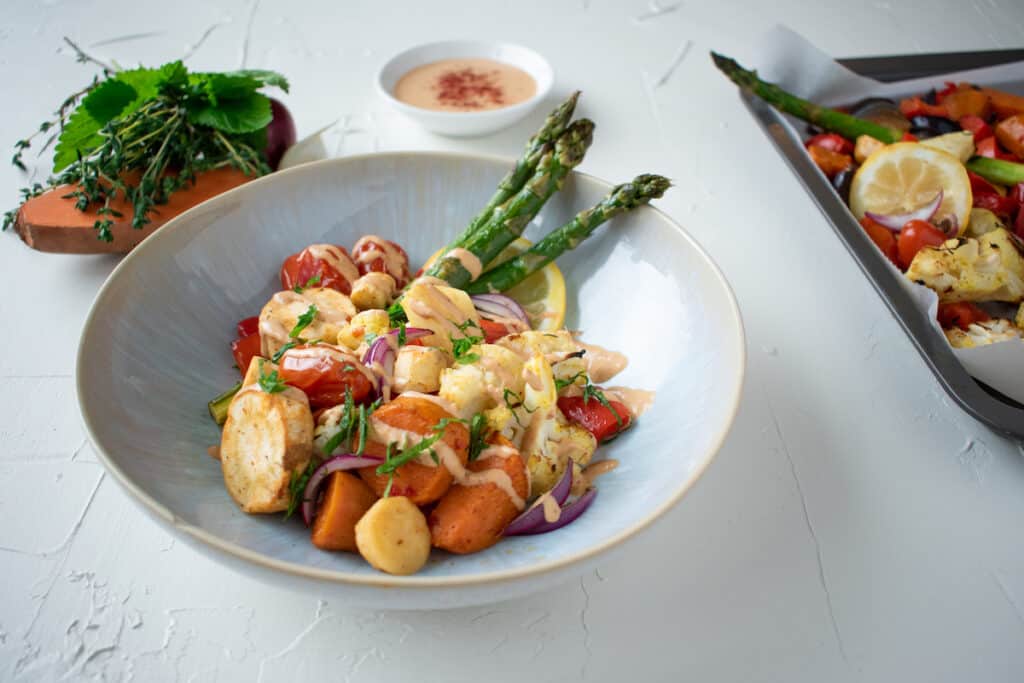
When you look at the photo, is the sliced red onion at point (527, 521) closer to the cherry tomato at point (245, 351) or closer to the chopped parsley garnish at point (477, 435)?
the chopped parsley garnish at point (477, 435)

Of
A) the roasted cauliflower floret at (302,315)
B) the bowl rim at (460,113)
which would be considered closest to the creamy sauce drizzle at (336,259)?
the roasted cauliflower floret at (302,315)

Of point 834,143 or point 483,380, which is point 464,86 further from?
point 483,380

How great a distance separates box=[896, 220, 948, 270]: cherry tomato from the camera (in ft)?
8.73

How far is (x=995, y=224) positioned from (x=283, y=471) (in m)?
2.57

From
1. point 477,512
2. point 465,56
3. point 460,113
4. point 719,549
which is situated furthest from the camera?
point 465,56

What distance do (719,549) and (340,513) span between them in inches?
38.1

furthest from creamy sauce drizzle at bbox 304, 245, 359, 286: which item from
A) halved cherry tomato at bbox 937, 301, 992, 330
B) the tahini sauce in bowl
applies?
halved cherry tomato at bbox 937, 301, 992, 330

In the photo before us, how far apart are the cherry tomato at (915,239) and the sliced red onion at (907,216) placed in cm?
7

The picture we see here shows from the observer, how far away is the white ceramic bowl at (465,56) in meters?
3.31

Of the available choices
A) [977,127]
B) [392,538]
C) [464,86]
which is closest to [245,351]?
[392,538]

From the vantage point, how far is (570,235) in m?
2.49

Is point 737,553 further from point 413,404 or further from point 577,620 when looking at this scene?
point 413,404

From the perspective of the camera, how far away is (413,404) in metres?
1.82

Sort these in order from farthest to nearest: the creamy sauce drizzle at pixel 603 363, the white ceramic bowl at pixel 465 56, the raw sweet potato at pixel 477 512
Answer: the white ceramic bowl at pixel 465 56, the creamy sauce drizzle at pixel 603 363, the raw sweet potato at pixel 477 512
